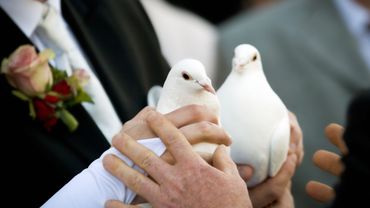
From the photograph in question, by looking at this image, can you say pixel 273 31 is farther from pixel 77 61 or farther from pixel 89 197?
pixel 89 197

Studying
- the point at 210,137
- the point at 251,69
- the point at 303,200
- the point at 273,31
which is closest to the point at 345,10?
the point at 273,31

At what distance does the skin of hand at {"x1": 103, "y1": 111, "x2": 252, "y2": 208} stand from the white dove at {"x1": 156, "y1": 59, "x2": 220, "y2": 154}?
0.17ft

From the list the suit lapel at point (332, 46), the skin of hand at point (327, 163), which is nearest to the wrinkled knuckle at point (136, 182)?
the skin of hand at point (327, 163)

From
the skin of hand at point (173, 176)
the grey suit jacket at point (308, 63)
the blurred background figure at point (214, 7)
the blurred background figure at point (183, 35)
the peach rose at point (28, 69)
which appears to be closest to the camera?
the skin of hand at point (173, 176)

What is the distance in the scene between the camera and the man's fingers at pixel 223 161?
1090mm

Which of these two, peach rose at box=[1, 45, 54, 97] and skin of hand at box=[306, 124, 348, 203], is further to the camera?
skin of hand at box=[306, 124, 348, 203]

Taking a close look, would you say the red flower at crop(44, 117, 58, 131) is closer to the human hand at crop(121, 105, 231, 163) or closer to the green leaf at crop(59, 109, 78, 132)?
the green leaf at crop(59, 109, 78, 132)

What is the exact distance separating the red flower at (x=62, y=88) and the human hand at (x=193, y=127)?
183mm

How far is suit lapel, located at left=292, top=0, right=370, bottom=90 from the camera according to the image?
7.26 ft

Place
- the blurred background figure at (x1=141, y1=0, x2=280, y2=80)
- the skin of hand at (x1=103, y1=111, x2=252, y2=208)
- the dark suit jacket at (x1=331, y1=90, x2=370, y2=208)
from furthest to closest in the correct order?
the blurred background figure at (x1=141, y1=0, x2=280, y2=80)
the skin of hand at (x1=103, y1=111, x2=252, y2=208)
the dark suit jacket at (x1=331, y1=90, x2=370, y2=208)

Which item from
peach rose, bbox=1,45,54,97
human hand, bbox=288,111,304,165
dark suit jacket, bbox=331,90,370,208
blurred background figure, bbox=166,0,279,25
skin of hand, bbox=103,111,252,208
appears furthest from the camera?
blurred background figure, bbox=166,0,279,25

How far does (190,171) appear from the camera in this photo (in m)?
1.06

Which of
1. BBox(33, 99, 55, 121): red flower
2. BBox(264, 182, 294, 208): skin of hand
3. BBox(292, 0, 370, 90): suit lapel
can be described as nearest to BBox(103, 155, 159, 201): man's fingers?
BBox(33, 99, 55, 121): red flower

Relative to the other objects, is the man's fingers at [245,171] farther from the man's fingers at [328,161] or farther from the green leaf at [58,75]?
the green leaf at [58,75]
